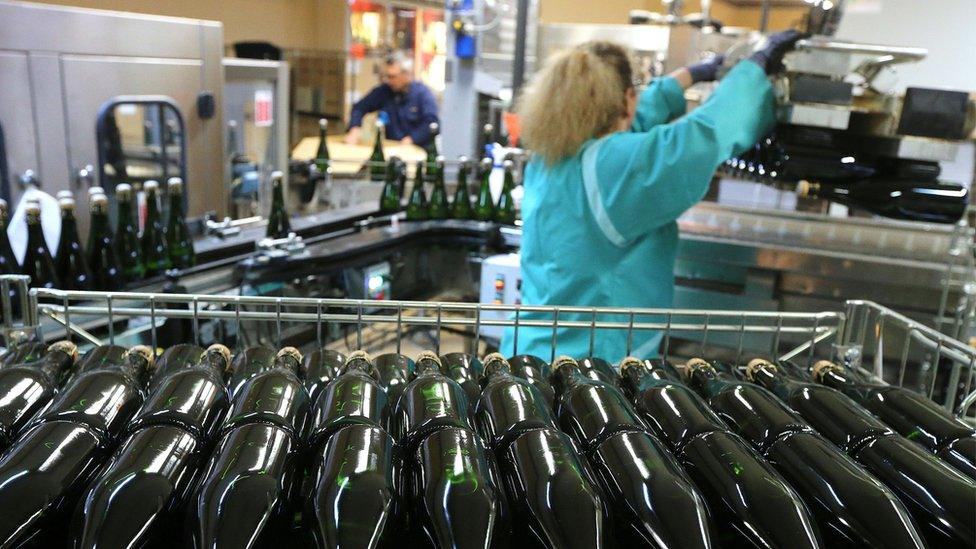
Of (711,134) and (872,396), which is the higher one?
(711,134)

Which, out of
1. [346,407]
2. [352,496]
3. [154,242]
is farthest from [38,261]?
[352,496]

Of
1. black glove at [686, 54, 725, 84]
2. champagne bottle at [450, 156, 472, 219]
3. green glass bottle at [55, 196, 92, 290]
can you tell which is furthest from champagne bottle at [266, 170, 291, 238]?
black glove at [686, 54, 725, 84]

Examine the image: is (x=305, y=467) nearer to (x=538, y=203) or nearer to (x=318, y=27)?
(x=538, y=203)

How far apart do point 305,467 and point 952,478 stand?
0.53 metres

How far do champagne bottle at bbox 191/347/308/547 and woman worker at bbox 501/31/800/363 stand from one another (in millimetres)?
1047

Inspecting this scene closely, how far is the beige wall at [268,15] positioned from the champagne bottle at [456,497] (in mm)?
4227

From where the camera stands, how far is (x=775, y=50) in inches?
63.9

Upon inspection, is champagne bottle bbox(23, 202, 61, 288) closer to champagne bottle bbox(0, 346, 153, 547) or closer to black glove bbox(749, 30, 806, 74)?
champagne bottle bbox(0, 346, 153, 547)

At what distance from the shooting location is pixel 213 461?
22.7 inches

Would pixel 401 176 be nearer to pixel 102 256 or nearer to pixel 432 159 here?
pixel 432 159

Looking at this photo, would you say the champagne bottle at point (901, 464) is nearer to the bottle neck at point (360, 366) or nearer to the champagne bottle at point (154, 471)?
the bottle neck at point (360, 366)

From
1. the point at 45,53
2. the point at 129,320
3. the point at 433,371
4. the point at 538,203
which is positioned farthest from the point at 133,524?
the point at 45,53

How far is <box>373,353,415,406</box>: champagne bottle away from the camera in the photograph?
2.56 feet

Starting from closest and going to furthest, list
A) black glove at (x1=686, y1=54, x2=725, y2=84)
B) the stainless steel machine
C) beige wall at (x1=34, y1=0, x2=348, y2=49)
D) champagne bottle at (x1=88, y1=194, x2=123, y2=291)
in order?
1. champagne bottle at (x1=88, y1=194, x2=123, y2=291)
2. black glove at (x1=686, y1=54, x2=725, y2=84)
3. the stainless steel machine
4. beige wall at (x1=34, y1=0, x2=348, y2=49)
